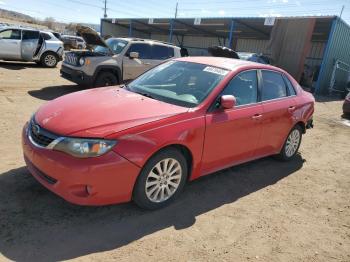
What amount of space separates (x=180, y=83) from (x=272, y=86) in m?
→ 1.61

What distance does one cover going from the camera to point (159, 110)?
3781 millimetres

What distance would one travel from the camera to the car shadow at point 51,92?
9273 mm

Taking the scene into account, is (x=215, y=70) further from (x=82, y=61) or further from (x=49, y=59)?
(x=49, y=59)

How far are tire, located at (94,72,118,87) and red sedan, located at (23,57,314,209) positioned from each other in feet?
17.0

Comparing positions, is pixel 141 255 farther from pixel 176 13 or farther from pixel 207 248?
pixel 176 13

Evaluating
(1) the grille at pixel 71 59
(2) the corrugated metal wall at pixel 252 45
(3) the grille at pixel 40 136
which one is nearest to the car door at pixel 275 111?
(3) the grille at pixel 40 136

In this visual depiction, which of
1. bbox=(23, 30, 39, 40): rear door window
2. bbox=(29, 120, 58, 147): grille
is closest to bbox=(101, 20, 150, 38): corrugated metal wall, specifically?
bbox=(23, 30, 39, 40): rear door window

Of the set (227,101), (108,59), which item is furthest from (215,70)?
(108,59)

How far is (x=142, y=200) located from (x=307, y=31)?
60.1 feet

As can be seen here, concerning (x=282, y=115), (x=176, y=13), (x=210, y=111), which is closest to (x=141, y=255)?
(x=210, y=111)

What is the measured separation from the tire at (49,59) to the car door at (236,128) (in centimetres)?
1230

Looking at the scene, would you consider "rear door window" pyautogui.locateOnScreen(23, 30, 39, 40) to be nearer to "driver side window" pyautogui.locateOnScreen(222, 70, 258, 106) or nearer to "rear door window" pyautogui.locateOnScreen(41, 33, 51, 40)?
"rear door window" pyautogui.locateOnScreen(41, 33, 51, 40)

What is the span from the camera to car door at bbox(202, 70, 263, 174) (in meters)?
4.09

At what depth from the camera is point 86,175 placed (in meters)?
3.11
